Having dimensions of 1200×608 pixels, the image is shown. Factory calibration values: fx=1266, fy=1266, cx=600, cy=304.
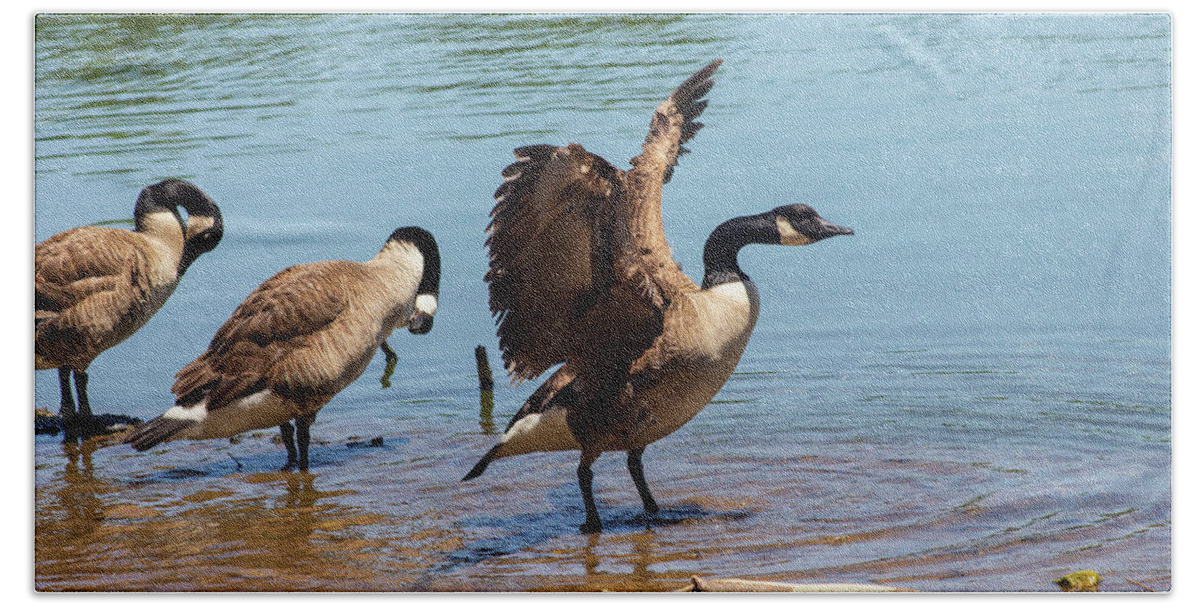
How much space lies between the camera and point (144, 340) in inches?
186

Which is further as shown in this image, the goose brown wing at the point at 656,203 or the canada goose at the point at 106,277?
the canada goose at the point at 106,277

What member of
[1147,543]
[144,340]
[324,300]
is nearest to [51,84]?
[144,340]

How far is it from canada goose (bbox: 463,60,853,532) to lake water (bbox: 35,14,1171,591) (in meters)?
0.11

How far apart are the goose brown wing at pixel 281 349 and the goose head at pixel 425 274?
0.83 feet

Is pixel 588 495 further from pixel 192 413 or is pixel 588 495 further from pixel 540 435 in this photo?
pixel 192 413

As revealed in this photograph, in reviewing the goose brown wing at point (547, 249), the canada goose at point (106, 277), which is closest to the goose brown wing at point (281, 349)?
the canada goose at point (106, 277)

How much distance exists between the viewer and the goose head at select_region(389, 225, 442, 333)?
4629mm

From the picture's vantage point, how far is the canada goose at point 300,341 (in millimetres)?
4605

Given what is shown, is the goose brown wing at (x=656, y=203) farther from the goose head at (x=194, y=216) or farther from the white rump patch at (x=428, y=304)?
the goose head at (x=194, y=216)

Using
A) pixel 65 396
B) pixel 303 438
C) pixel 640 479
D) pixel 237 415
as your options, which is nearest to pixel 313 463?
pixel 303 438

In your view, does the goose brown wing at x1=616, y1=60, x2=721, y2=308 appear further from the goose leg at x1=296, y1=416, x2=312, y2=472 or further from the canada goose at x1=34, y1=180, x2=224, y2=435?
the canada goose at x1=34, y1=180, x2=224, y2=435

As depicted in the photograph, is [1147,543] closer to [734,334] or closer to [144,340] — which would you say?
[734,334]

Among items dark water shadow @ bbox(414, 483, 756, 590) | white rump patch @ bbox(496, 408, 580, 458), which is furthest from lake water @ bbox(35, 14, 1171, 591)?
white rump patch @ bbox(496, 408, 580, 458)

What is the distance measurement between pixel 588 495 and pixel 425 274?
100cm
